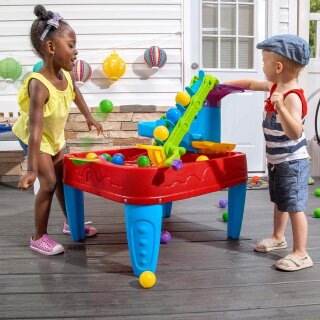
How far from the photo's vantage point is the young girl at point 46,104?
2.18m

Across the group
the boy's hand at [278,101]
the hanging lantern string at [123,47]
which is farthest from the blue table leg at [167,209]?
the hanging lantern string at [123,47]

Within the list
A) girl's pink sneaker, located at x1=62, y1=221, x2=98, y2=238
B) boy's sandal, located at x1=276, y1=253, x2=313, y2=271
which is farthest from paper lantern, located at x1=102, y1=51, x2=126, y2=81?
boy's sandal, located at x1=276, y1=253, x2=313, y2=271

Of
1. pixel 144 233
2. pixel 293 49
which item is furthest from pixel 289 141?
pixel 144 233

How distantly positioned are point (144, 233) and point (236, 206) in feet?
2.38

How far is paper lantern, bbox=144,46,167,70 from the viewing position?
14.5 ft

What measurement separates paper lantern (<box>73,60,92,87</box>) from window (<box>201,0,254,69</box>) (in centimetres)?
122

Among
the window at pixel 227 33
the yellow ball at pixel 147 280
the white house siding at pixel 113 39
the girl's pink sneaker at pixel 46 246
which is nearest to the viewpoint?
the yellow ball at pixel 147 280

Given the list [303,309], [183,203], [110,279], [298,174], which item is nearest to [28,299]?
[110,279]

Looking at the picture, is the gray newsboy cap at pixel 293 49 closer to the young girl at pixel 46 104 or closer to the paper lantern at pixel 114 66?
the young girl at pixel 46 104

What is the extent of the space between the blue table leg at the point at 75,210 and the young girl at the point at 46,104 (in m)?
0.10

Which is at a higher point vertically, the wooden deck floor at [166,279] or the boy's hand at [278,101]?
the boy's hand at [278,101]

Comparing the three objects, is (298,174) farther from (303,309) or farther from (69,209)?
(69,209)

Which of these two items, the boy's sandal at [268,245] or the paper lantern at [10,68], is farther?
the paper lantern at [10,68]

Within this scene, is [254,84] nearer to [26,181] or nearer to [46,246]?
[26,181]
